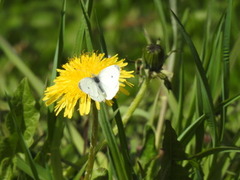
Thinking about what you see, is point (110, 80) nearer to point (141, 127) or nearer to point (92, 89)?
point (92, 89)

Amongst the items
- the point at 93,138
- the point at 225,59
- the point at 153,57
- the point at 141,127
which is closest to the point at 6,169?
the point at 93,138

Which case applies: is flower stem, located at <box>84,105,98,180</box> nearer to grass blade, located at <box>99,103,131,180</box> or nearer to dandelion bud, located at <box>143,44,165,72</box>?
grass blade, located at <box>99,103,131,180</box>

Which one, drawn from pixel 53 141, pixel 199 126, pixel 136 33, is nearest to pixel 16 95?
pixel 53 141

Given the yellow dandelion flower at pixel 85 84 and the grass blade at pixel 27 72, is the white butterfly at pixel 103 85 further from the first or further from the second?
the grass blade at pixel 27 72

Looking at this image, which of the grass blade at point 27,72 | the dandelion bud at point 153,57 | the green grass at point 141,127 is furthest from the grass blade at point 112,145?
the grass blade at point 27,72

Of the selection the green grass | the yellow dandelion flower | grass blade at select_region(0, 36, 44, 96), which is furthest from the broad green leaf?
grass blade at select_region(0, 36, 44, 96)

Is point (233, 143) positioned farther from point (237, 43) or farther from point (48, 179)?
point (48, 179)
